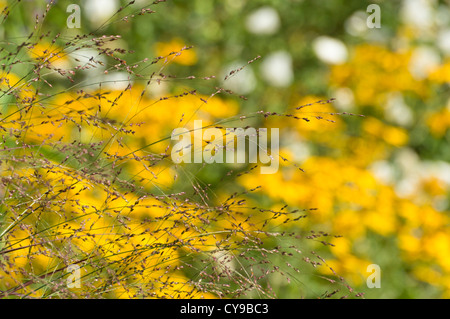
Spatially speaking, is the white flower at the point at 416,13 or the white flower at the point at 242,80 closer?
the white flower at the point at 242,80

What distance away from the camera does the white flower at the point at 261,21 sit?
320 centimetres

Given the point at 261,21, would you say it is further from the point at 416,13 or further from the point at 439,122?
the point at 439,122

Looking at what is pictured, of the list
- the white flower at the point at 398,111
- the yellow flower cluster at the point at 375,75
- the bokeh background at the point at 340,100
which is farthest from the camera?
the white flower at the point at 398,111

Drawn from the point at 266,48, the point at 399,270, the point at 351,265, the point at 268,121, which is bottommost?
the point at 399,270

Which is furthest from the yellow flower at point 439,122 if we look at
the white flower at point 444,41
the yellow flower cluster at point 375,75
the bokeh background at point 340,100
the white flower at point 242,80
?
the white flower at point 242,80

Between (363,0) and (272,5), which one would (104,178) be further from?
(363,0)

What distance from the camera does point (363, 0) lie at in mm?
3430

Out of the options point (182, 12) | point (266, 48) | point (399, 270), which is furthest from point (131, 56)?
point (399, 270)

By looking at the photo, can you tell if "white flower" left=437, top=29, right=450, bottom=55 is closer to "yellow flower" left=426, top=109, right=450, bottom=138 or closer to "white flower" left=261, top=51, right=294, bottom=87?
"yellow flower" left=426, top=109, right=450, bottom=138

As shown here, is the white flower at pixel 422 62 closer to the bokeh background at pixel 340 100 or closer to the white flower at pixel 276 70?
the bokeh background at pixel 340 100

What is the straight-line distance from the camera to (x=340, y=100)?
10.2ft

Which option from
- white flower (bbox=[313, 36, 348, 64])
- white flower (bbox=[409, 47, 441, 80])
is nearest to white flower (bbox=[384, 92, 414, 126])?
white flower (bbox=[409, 47, 441, 80])

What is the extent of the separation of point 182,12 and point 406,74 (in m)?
1.07

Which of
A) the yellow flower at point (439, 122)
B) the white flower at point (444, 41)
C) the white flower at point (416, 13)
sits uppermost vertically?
the white flower at point (416, 13)
